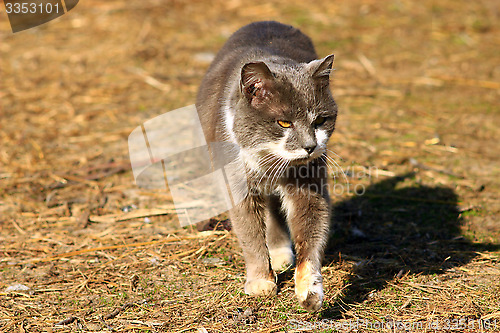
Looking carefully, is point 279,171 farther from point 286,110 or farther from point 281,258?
point 281,258

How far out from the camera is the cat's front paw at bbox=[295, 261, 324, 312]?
9.37ft

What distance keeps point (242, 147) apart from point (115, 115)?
3.33m

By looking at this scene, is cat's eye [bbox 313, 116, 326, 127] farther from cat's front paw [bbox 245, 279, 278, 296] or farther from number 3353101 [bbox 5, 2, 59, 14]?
number 3353101 [bbox 5, 2, 59, 14]

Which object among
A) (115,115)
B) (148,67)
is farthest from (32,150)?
(148,67)

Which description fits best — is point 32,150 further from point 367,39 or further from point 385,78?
point 367,39

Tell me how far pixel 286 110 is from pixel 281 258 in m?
1.21

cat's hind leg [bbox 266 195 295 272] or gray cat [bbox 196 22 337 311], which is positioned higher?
gray cat [bbox 196 22 337 311]

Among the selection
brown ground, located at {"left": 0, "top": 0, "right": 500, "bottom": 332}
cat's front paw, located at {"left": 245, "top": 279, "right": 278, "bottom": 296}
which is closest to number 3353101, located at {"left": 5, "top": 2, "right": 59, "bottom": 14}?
brown ground, located at {"left": 0, "top": 0, "right": 500, "bottom": 332}

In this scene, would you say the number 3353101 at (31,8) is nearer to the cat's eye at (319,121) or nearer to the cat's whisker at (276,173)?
the cat's whisker at (276,173)

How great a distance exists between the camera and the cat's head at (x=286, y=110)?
9.43 ft
